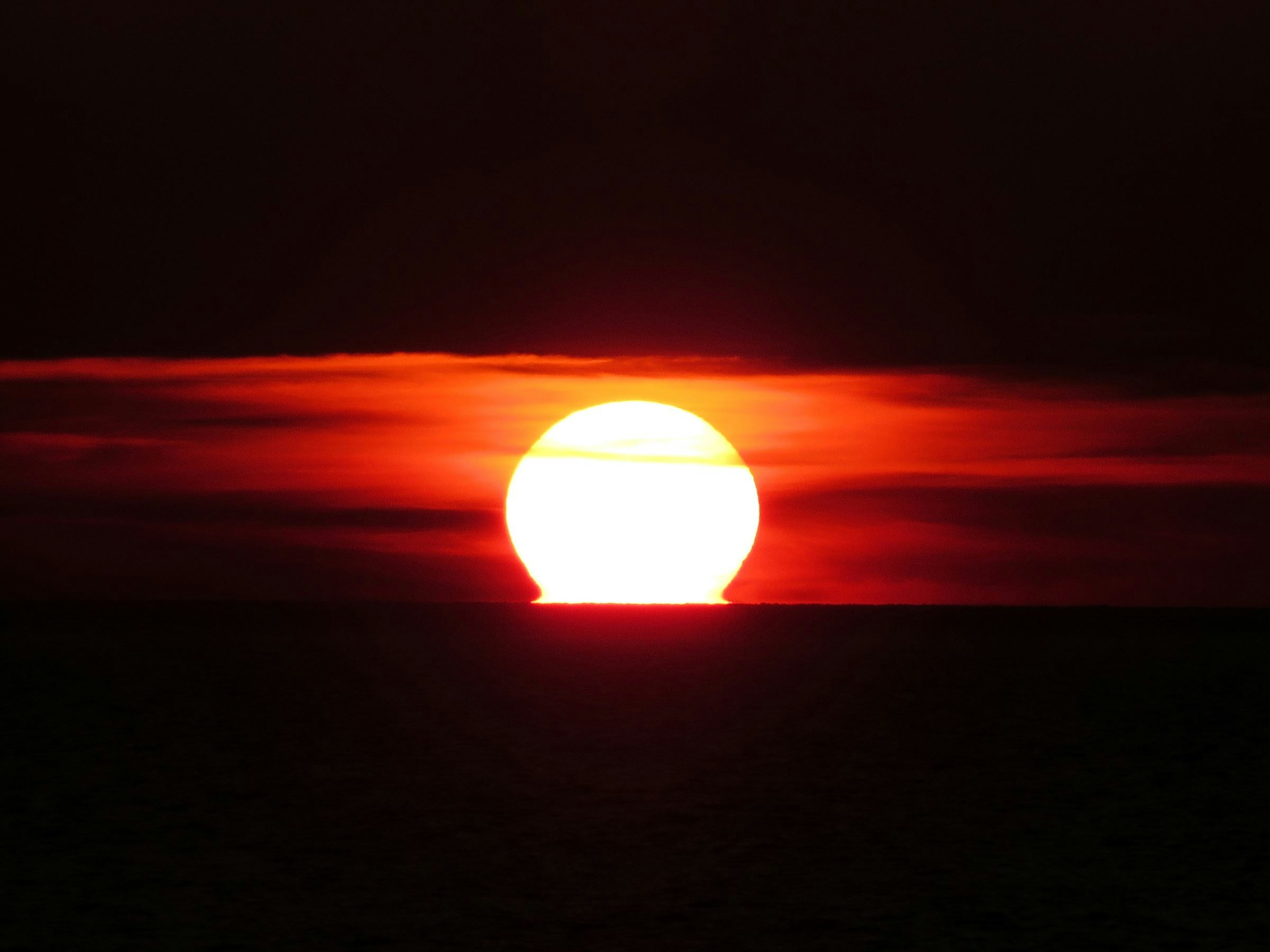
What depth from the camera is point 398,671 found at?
58.5 m

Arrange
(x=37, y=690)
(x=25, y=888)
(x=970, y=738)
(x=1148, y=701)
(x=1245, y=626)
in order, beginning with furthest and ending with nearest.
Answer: (x=1245, y=626) < (x=37, y=690) < (x=1148, y=701) < (x=970, y=738) < (x=25, y=888)

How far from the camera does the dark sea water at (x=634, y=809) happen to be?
58.1 feet

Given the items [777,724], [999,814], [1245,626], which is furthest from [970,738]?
[1245,626]

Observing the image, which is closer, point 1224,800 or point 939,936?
point 939,936

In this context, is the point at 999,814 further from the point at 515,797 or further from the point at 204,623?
the point at 204,623

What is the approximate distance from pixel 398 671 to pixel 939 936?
42576 millimetres

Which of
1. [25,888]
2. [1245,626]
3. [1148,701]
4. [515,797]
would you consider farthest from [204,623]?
[25,888]

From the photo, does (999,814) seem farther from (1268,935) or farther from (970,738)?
(970,738)

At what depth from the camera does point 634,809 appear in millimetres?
25656

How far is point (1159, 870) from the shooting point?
68.4 feet

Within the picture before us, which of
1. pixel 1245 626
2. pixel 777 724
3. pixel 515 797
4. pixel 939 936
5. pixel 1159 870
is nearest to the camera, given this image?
pixel 939 936

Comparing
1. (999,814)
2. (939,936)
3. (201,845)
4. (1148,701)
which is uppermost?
(1148,701)

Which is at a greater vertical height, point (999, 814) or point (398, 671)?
point (398, 671)

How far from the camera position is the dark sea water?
697 inches
